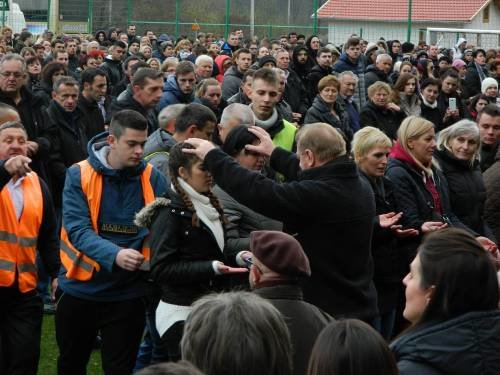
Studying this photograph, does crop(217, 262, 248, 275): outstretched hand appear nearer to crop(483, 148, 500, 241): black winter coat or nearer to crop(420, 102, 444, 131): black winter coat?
crop(483, 148, 500, 241): black winter coat

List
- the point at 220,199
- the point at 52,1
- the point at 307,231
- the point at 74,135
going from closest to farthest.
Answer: the point at 307,231 < the point at 220,199 < the point at 74,135 < the point at 52,1

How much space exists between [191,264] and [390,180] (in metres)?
2.15

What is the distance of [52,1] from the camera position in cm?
2842

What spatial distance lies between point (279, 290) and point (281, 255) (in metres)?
0.15

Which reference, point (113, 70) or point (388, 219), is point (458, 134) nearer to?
point (388, 219)

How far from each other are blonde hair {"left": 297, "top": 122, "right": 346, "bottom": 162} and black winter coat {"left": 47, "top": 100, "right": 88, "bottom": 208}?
404 centimetres

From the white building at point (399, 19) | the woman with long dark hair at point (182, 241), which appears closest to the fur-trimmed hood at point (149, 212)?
the woman with long dark hair at point (182, 241)

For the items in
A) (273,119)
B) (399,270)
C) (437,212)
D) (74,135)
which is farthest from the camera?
(74,135)

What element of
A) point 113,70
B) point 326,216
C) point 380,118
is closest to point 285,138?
point 326,216

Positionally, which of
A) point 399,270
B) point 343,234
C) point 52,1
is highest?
point 52,1

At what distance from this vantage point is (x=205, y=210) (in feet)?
17.3

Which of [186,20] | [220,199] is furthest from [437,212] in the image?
[186,20]

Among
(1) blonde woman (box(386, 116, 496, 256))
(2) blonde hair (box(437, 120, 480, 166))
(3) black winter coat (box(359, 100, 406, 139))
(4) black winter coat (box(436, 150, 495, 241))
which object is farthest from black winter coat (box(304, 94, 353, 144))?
(1) blonde woman (box(386, 116, 496, 256))

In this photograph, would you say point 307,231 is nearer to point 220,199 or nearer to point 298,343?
point 220,199
